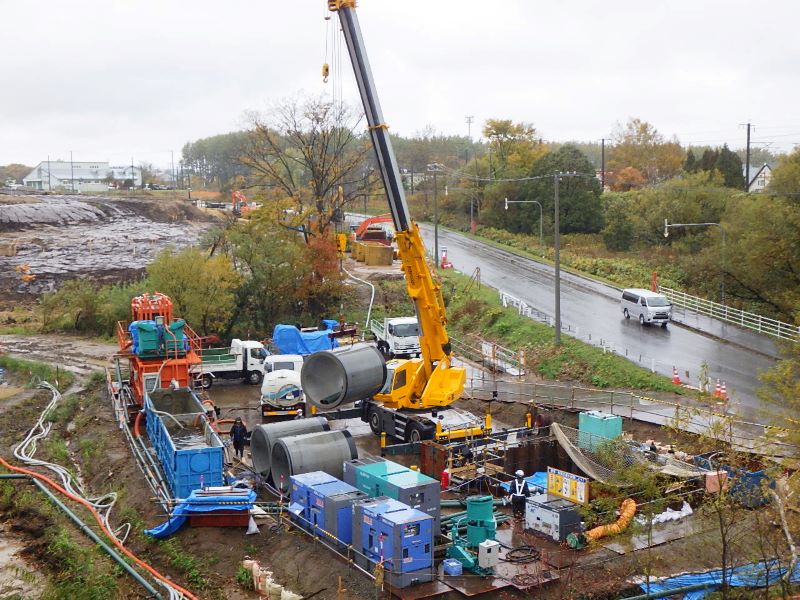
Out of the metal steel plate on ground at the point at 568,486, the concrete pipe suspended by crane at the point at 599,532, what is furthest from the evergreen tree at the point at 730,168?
the concrete pipe suspended by crane at the point at 599,532

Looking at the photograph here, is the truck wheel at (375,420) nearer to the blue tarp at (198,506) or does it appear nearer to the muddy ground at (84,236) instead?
the blue tarp at (198,506)

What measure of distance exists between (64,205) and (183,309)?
3287 inches

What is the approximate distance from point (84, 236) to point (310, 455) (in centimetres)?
8655

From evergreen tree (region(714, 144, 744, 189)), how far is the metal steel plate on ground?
62.2m

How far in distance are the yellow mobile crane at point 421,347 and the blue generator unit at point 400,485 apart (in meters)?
5.88

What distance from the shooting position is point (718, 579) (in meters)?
18.7

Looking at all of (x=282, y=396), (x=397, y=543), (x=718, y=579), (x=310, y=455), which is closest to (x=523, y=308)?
(x=282, y=396)

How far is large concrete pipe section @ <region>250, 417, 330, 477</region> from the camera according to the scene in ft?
85.7

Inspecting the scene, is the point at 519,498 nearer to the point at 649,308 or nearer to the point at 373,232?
the point at 649,308

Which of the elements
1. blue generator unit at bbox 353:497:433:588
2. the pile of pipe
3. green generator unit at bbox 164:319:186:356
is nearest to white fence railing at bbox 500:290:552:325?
green generator unit at bbox 164:319:186:356

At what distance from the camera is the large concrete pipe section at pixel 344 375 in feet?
96.5

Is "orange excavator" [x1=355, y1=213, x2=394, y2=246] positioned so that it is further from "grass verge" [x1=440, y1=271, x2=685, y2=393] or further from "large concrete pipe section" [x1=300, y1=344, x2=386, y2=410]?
"large concrete pipe section" [x1=300, y1=344, x2=386, y2=410]

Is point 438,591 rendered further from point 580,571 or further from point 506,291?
point 506,291

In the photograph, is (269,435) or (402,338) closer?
(269,435)
